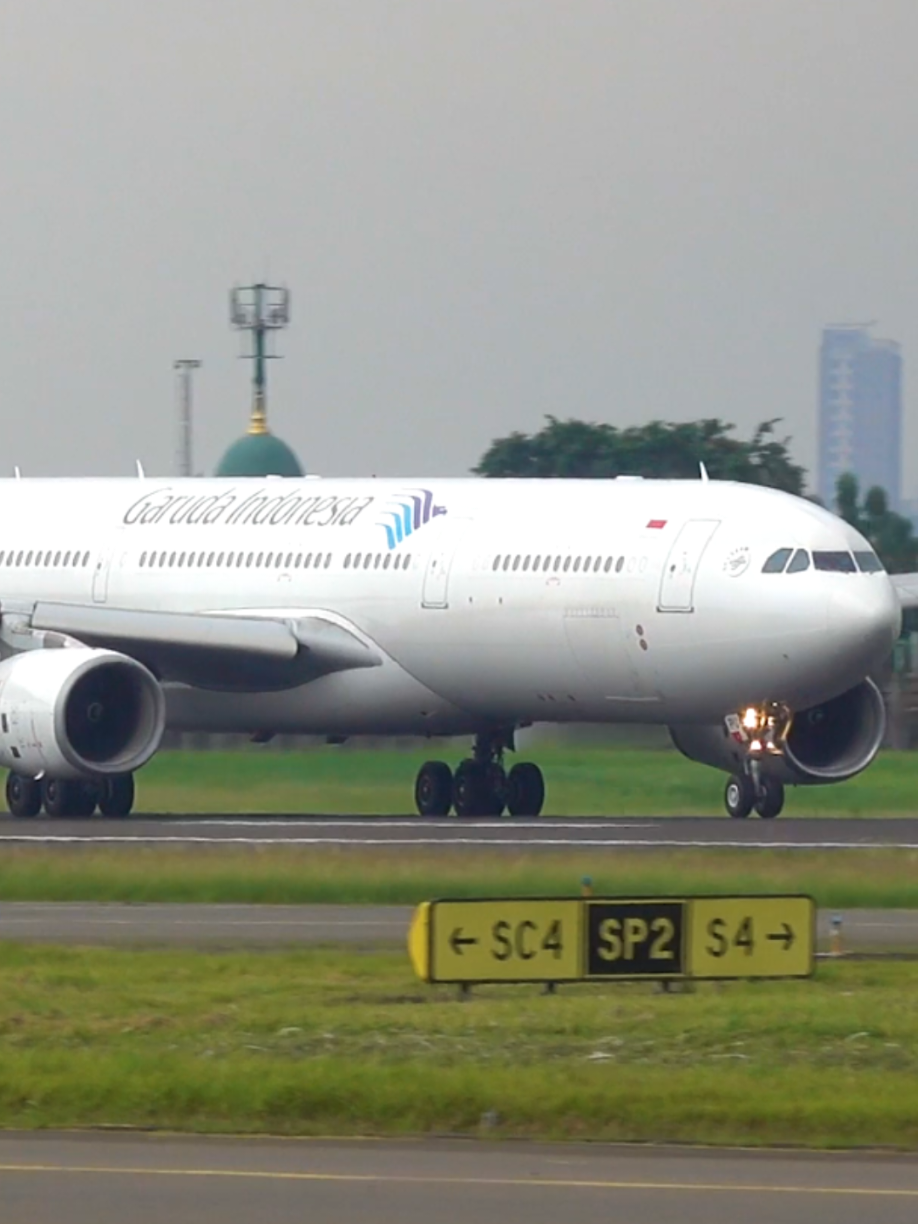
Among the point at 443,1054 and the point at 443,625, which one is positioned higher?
the point at 443,625

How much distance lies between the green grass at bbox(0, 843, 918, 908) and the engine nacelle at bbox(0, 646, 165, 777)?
238 inches

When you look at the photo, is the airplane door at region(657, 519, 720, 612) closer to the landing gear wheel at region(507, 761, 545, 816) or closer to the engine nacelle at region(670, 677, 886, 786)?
the engine nacelle at region(670, 677, 886, 786)

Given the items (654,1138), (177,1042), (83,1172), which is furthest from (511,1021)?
(83,1172)

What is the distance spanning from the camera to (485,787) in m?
45.7

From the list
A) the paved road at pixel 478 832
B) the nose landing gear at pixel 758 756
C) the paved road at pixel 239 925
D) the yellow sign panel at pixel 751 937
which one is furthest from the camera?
the nose landing gear at pixel 758 756

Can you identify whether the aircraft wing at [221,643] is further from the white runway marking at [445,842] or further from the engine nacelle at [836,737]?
the white runway marking at [445,842]

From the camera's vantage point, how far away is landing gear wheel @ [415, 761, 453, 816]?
4588 cm

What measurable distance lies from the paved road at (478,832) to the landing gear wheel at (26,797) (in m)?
0.32

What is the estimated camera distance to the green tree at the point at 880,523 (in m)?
86.6

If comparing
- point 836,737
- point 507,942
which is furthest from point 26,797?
point 507,942

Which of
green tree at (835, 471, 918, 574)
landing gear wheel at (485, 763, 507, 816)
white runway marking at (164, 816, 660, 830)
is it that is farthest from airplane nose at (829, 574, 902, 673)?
green tree at (835, 471, 918, 574)

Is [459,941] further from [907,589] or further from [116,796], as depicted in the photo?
[907,589]

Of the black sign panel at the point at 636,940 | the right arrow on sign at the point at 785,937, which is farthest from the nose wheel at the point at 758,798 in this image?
the black sign panel at the point at 636,940

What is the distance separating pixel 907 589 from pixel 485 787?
313 inches
